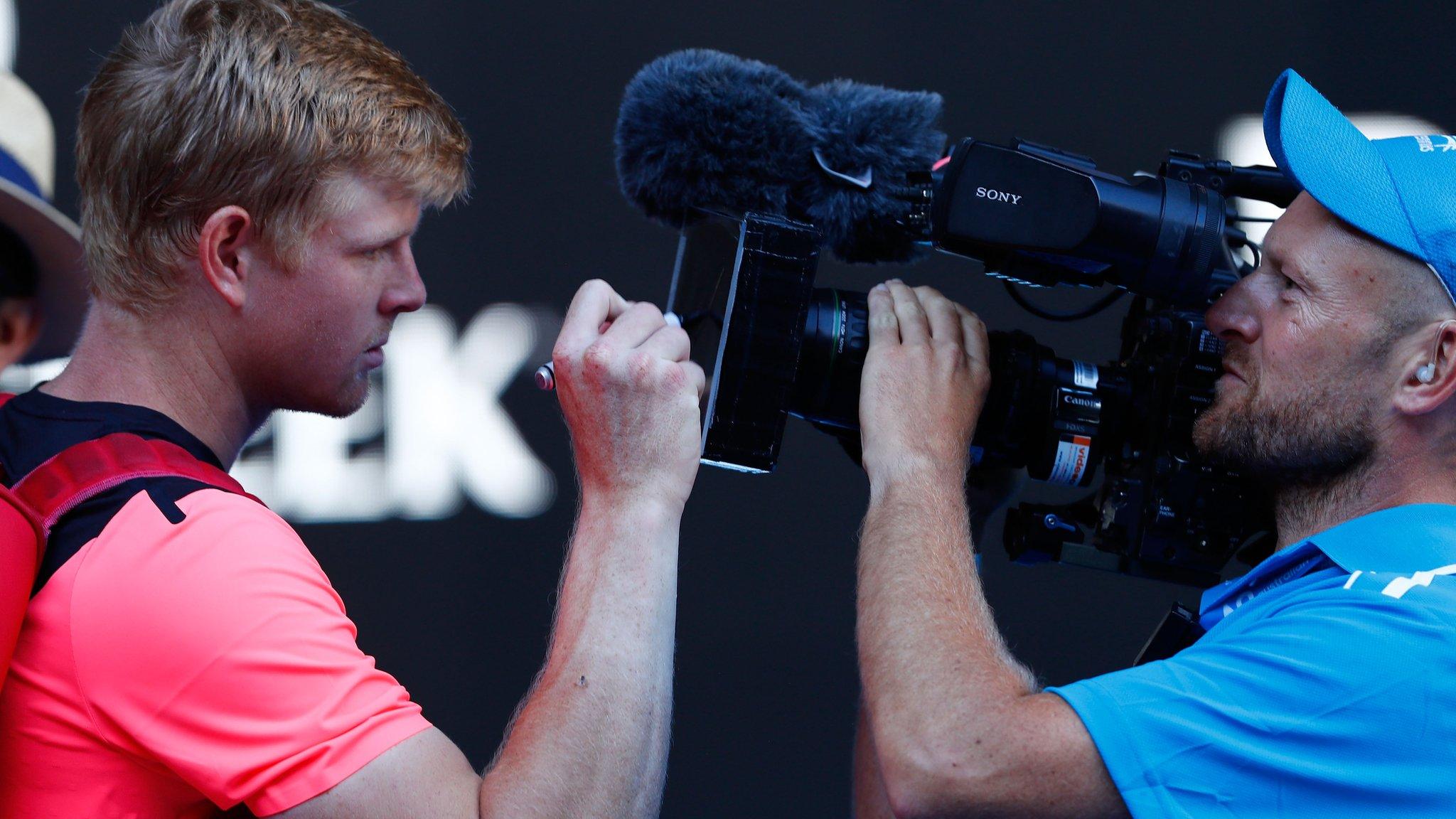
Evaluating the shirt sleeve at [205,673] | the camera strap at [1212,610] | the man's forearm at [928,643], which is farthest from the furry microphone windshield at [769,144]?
the shirt sleeve at [205,673]

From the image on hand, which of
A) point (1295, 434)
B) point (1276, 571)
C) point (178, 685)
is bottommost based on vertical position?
point (178, 685)

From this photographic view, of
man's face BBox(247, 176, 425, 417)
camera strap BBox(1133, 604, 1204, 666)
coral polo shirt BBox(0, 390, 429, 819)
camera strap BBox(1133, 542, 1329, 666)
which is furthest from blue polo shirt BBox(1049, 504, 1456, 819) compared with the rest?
man's face BBox(247, 176, 425, 417)

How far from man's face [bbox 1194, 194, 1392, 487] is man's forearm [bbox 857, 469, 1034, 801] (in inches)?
9.6

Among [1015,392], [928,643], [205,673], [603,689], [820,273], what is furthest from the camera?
[820,273]

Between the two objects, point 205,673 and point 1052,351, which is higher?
point 1052,351

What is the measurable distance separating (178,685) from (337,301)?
311 mm

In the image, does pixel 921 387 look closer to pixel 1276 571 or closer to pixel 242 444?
pixel 1276 571

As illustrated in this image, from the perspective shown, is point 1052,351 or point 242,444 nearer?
point 242,444

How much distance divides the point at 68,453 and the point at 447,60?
44.6 inches

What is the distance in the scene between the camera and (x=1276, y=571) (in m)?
0.93

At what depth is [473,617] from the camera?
1767mm

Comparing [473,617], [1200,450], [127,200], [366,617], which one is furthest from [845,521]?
[127,200]

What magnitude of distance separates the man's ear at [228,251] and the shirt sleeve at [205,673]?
0.66ft

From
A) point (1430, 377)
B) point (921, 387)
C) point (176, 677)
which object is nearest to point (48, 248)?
point (176, 677)
